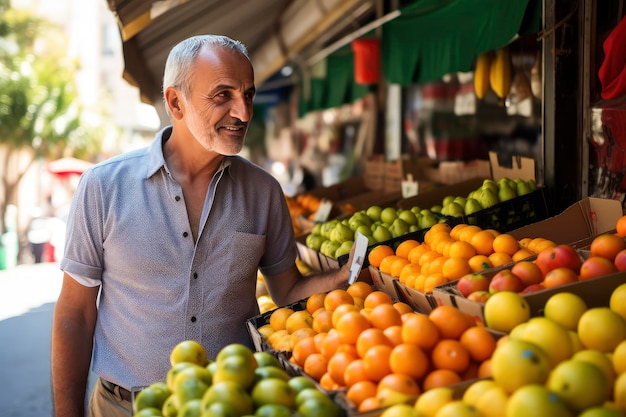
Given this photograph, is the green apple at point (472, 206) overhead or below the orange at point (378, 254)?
overhead

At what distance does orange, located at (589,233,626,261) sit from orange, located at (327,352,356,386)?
3.34 feet

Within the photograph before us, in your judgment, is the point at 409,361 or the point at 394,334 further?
the point at 394,334

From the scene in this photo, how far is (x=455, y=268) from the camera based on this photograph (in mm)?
2719

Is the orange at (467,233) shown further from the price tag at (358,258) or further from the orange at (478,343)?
the orange at (478,343)

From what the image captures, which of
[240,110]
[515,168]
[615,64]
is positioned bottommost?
[515,168]

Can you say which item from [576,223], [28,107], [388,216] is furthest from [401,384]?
[28,107]

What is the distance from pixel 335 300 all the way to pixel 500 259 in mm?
680

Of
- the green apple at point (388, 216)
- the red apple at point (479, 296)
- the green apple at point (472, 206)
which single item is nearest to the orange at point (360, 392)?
the red apple at point (479, 296)

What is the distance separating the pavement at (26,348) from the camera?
19.2ft

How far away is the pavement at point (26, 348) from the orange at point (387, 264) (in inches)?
141

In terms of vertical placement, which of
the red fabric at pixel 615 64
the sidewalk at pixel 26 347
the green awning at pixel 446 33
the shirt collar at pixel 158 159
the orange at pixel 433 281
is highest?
the green awning at pixel 446 33

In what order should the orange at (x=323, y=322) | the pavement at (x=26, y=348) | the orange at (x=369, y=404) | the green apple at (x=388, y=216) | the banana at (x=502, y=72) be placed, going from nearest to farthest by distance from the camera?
the orange at (x=369, y=404) → the orange at (x=323, y=322) → the green apple at (x=388, y=216) → the banana at (x=502, y=72) → the pavement at (x=26, y=348)

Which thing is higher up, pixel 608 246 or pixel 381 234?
pixel 608 246

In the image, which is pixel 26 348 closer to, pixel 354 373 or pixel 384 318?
pixel 384 318
